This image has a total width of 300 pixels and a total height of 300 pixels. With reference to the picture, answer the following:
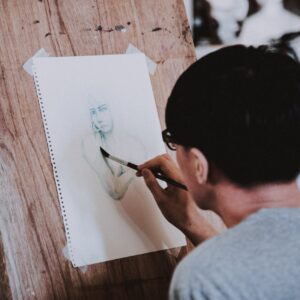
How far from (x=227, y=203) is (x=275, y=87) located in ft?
0.68

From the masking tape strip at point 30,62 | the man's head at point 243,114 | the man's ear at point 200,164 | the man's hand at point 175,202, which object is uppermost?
the masking tape strip at point 30,62

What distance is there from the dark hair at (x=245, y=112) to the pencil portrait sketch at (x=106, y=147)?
293mm

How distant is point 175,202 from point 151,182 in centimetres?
7

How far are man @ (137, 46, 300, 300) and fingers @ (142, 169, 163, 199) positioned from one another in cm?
21

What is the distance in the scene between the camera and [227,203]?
775 mm

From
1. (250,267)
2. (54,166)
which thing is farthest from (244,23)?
(250,267)

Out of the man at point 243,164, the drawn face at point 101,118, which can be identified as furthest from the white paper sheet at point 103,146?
the man at point 243,164

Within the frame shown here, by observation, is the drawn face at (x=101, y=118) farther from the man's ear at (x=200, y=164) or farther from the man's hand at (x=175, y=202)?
the man's ear at (x=200, y=164)

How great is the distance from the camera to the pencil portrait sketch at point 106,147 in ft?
3.26

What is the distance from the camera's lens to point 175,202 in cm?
101

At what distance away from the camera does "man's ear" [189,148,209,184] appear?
0.76m

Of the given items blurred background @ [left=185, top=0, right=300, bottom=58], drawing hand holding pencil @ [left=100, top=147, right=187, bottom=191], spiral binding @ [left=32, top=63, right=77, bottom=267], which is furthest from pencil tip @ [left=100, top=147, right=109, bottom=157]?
blurred background @ [left=185, top=0, right=300, bottom=58]

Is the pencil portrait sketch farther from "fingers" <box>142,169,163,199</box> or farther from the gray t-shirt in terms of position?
the gray t-shirt

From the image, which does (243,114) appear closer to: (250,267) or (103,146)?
(250,267)
